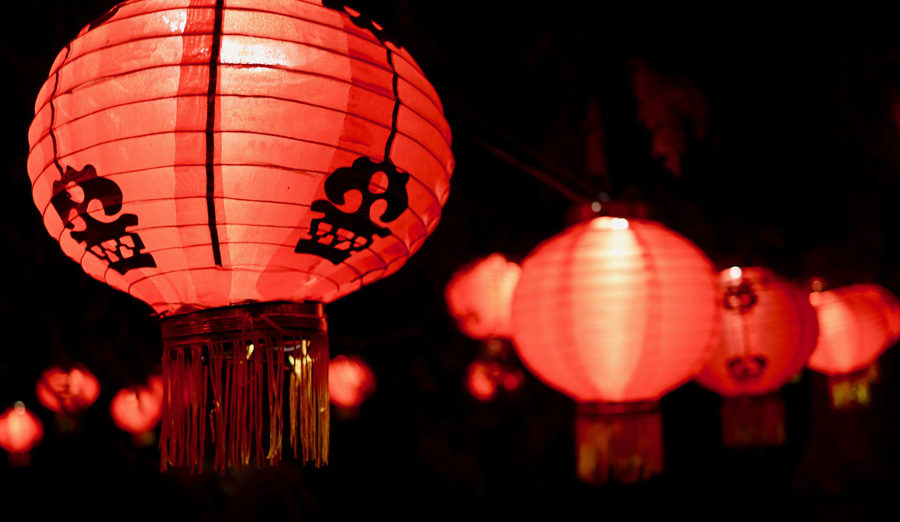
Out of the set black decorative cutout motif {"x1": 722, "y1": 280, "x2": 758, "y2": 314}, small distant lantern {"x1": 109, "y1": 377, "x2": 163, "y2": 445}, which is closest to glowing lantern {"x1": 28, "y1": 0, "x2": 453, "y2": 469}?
black decorative cutout motif {"x1": 722, "y1": 280, "x2": 758, "y2": 314}

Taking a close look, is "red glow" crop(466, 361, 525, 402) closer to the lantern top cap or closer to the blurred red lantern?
the blurred red lantern

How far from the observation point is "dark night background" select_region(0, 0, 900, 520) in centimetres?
277

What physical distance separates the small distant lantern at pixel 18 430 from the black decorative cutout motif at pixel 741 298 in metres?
3.68

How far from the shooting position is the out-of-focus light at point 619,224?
1.63 metres

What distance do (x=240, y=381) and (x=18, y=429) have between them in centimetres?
390

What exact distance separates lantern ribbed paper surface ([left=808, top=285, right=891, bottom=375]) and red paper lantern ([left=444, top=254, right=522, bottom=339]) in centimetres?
114

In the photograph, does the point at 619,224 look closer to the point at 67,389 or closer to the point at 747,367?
the point at 747,367

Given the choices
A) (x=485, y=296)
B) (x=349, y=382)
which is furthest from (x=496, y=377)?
(x=485, y=296)

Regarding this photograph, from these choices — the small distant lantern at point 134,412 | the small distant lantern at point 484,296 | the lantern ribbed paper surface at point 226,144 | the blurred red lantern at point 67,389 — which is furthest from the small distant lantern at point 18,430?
the lantern ribbed paper surface at point 226,144

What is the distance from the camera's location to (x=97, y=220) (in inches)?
36.0

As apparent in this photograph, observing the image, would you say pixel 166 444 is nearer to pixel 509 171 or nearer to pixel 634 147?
pixel 634 147

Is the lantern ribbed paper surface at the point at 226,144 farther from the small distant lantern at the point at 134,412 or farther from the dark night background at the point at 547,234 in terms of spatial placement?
the small distant lantern at the point at 134,412

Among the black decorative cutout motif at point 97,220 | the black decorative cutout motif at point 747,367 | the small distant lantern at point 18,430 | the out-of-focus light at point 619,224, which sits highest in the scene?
the out-of-focus light at point 619,224

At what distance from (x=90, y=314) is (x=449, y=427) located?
6.18 ft
